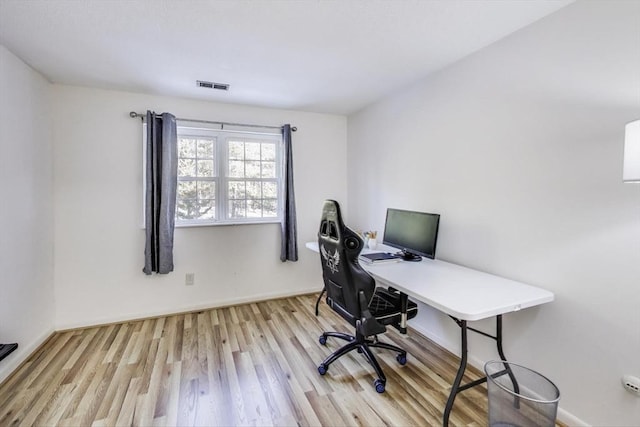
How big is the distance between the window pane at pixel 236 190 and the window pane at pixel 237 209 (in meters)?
0.06

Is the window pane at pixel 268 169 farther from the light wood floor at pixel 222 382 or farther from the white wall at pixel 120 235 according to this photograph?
the light wood floor at pixel 222 382

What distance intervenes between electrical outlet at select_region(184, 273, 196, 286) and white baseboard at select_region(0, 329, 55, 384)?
120cm

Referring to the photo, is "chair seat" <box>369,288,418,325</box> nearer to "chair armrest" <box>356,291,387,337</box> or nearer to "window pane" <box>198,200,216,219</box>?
"chair armrest" <box>356,291,387,337</box>

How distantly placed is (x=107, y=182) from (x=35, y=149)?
1.90 ft

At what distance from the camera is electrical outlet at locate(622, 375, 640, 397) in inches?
54.3

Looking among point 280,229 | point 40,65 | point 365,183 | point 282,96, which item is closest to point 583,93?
point 365,183

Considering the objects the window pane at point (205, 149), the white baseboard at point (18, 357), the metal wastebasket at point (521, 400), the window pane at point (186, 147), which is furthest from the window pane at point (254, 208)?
the metal wastebasket at point (521, 400)

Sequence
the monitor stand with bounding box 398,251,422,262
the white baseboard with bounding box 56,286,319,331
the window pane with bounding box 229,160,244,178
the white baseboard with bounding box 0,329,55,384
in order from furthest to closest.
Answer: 1. the window pane with bounding box 229,160,244,178
2. the white baseboard with bounding box 56,286,319,331
3. the monitor stand with bounding box 398,251,422,262
4. the white baseboard with bounding box 0,329,55,384

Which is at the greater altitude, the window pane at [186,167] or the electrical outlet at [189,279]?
the window pane at [186,167]

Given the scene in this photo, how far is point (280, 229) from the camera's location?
368cm

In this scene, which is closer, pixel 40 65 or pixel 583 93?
pixel 583 93

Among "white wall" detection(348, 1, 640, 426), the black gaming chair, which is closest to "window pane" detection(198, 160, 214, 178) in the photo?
the black gaming chair

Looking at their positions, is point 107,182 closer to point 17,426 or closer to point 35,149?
point 35,149

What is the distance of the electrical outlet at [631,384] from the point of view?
1.38 m
